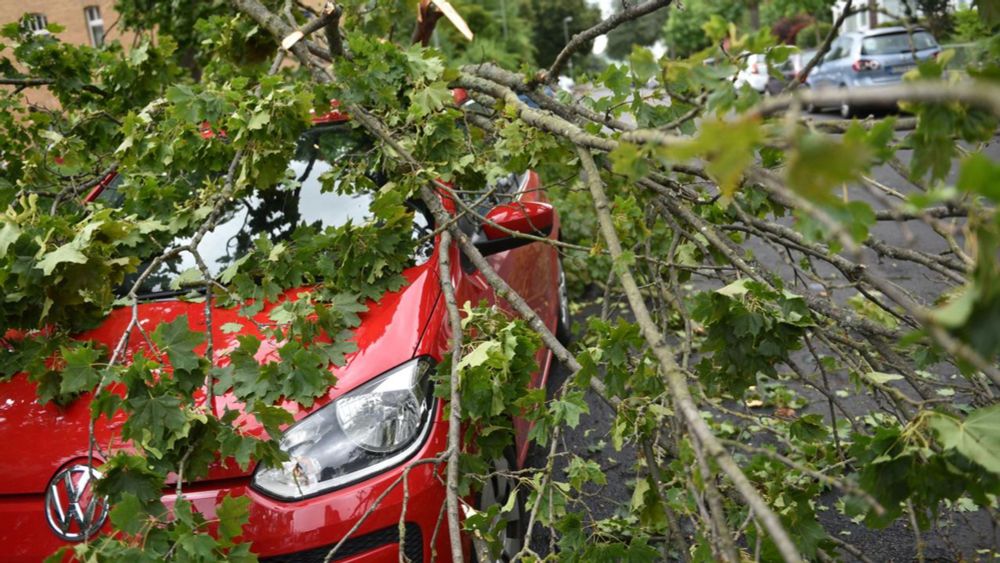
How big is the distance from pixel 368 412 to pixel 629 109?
1.42m

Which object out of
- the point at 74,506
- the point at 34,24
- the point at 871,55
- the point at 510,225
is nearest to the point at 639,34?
the point at 871,55

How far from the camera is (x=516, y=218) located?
3.47 m

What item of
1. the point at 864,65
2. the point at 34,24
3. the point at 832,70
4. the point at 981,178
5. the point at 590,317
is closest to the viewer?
the point at 981,178

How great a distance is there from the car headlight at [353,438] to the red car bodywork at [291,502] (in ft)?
0.09

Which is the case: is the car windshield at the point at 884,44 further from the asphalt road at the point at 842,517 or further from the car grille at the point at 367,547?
the car grille at the point at 367,547

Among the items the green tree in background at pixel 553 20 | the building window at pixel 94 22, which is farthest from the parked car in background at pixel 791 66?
the green tree in background at pixel 553 20

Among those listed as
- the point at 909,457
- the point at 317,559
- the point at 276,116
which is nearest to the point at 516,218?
the point at 276,116

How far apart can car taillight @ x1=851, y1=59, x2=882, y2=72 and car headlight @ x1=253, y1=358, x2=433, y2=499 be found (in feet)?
57.9

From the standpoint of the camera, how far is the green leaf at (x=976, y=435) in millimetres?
1786

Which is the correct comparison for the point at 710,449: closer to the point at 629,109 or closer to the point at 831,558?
the point at 831,558

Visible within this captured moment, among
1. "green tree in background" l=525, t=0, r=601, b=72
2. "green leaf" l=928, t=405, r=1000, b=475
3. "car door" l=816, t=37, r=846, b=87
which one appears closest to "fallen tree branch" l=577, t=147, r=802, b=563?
"green leaf" l=928, t=405, r=1000, b=475

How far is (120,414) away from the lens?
262 centimetres

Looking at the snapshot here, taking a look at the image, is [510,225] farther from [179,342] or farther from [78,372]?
[78,372]

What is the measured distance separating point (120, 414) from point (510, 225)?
157 cm
